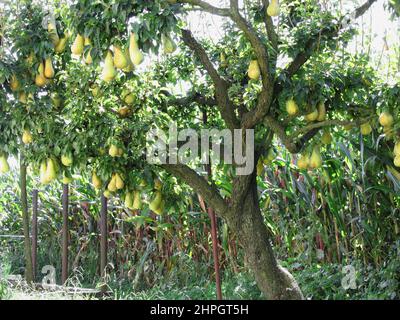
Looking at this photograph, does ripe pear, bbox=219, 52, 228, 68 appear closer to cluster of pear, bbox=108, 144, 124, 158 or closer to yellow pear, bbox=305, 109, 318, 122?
yellow pear, bbox=305, 109, 318, 122

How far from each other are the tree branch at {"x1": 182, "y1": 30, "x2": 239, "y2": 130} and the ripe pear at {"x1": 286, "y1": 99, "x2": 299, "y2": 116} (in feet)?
1.46

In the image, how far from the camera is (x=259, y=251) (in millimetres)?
4395

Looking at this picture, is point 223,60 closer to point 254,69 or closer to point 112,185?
point 254,69

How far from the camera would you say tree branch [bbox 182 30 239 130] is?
4223mm

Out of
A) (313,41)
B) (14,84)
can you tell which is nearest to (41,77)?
(14,84)

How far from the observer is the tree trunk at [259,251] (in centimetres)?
439

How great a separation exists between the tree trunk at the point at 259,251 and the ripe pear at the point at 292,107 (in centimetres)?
65

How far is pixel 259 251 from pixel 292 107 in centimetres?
92

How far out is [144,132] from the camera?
402 centimetres

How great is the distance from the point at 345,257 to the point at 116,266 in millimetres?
2230

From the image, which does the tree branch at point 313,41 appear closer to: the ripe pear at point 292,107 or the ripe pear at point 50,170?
the ripe pear at point 292,107

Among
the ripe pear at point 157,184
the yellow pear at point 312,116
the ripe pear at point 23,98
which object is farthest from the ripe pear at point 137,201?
the yellow pear at point 312,116

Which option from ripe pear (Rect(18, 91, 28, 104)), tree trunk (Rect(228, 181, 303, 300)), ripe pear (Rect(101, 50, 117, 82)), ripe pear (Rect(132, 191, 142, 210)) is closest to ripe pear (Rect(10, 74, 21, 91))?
ripe pear (Rect(18, 91, 28, 104))
